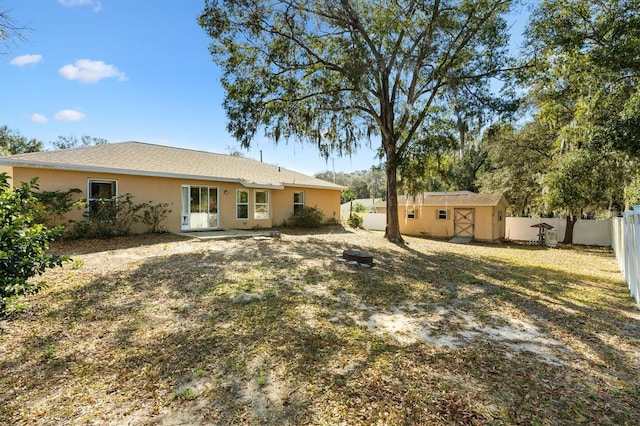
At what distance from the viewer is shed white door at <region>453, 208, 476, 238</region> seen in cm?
1714

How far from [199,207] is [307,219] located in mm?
5486

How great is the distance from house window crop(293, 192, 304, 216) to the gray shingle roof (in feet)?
2.34

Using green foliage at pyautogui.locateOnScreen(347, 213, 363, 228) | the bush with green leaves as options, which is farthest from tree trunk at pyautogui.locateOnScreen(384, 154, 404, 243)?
the bush with green leaves

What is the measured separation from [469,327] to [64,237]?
11322 mm

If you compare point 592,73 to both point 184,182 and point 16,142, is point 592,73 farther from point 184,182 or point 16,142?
point 16,142

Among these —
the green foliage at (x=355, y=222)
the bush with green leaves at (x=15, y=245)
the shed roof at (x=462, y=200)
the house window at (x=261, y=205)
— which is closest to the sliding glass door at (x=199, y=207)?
the house window at (x=261, y=205)

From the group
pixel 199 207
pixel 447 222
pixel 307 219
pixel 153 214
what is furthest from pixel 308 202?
Answer: pixel 153 214

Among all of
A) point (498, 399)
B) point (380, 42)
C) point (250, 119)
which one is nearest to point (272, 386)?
point (498, 399)

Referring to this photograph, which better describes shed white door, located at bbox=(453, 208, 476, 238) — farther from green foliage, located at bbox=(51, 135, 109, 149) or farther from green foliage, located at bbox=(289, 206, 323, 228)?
green foliage, located at bbox=(51, 135, 109, 149)

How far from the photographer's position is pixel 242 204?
1462 centimetres

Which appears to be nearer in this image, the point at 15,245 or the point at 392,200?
the point at 15,245

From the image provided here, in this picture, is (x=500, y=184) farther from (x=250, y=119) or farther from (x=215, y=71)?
(x=215, y=71)

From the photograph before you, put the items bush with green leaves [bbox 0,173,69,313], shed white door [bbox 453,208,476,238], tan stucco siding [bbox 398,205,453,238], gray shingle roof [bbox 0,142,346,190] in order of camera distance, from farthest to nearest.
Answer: tan stucco siding [bbox 398,205,453,238], shed white door [bbox 453,208,476,238], gray shingle roof [bbox 0,142,346,190], bush with green leaves [bbox 0,173,69,313]

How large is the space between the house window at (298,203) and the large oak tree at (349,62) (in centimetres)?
458
